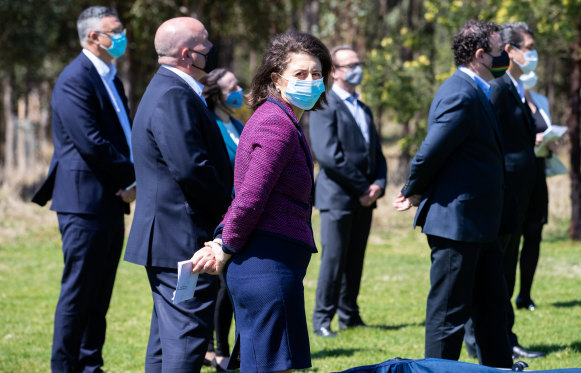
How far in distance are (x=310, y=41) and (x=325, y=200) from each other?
3.46 metres

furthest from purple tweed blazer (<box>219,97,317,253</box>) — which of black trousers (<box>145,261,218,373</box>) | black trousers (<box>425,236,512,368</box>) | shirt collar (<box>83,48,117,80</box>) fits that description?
shirt collar (<box>83,48,117,80</box>)

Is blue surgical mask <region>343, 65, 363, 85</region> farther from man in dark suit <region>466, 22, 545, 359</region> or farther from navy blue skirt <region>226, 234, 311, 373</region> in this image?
navy blue skirt <region>226, 234, 311, 373</region>

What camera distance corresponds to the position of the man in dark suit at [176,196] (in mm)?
4254

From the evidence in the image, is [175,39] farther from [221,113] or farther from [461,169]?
[461,169]

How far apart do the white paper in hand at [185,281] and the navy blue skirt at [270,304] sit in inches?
8.6

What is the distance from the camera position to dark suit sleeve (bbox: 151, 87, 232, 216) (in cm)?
423

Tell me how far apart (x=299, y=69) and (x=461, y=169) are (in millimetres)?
1505

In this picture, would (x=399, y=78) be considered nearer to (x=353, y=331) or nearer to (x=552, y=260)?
(x=552, y=260)

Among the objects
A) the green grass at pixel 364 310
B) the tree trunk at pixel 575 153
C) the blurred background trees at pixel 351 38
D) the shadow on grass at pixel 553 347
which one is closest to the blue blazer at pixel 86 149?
the green grass at pixel 364 310

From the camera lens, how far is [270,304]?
3.66 meters

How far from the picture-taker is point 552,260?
456 inches

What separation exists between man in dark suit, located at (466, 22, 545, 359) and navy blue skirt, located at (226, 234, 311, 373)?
271 centimetres

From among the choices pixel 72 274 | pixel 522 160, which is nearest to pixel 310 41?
pixel 72 274

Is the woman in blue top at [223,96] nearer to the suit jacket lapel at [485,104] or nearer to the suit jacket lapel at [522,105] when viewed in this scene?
the suit jacket lapel at [485,104]
